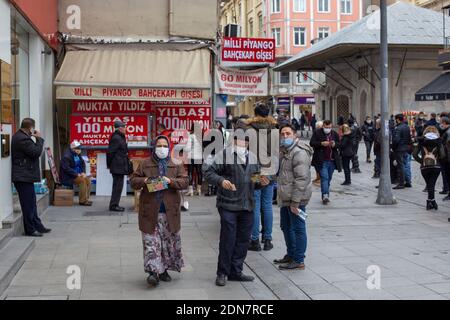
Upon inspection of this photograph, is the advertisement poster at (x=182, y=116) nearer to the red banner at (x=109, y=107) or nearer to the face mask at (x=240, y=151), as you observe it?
the red banner at (x=109, y=107)

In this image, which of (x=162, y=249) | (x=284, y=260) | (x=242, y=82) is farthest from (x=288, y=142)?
(x=242, y=82)

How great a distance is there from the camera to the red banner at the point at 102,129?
13922mm

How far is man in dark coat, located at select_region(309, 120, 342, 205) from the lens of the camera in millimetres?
12805

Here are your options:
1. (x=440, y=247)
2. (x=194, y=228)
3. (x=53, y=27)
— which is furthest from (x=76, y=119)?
(x=440, y=247)

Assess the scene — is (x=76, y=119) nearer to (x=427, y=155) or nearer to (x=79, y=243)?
(x=79, y=243)

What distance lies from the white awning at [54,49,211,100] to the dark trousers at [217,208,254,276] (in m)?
7.27

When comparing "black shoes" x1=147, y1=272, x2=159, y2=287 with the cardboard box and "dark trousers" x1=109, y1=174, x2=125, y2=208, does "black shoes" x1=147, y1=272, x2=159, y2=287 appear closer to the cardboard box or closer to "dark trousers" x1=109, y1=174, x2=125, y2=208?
"dark trousers" x1=109, y1=174, x2=125, y2=208

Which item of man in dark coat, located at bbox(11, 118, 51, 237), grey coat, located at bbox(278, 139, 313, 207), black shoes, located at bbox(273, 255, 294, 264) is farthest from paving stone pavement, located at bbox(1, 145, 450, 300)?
grey coat, located at bbox(278, 139, 313, 207)

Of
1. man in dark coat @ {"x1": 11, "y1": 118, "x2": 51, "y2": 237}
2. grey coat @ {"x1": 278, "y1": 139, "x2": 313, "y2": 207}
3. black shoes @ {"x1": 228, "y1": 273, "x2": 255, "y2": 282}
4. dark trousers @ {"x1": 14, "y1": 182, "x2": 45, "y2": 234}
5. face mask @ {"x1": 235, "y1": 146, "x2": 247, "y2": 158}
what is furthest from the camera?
dark trousers @ {"x1": 14, "y1": 182, "x2": 45, "y2": 234}

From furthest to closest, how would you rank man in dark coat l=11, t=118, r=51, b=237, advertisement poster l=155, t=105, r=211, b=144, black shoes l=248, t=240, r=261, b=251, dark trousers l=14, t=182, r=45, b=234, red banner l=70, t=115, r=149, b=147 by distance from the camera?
advertisement poster l=155, t=105, r=211, b=144 < red banner l=70, t=115, r=149, b=147 < dark trousers l=14, t=182, r=45, b=234 < man in dark coat l=11, t=118, r=51, b=237 < black shoes l=248, t=240, r=261, b=251

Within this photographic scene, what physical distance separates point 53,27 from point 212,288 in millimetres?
8953

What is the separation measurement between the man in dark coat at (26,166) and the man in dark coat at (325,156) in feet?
19.6

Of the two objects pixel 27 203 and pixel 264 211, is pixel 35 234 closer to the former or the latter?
pixel 27 203

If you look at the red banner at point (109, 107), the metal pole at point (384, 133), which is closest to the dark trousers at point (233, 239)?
the metal pole at point (384, 133)
